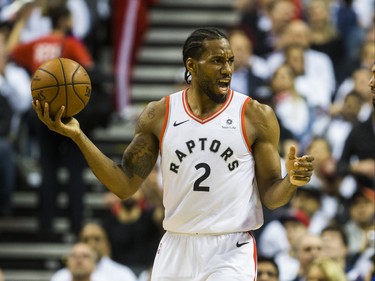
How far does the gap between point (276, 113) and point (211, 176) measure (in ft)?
19.0

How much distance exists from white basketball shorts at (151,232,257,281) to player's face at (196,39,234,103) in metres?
0.89

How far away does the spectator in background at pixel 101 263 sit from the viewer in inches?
474

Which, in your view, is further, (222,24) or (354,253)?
(222,24)

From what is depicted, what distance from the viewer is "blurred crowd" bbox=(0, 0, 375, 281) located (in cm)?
1173

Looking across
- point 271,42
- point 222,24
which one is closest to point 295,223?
point 271,42

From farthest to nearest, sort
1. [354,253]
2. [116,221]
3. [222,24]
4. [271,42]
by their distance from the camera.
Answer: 1. [222,24]
2. [271,42]
3. [116,221]
4. [354,253]

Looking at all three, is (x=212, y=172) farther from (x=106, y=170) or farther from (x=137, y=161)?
(x=106, y=170)

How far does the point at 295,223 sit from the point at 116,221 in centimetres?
198

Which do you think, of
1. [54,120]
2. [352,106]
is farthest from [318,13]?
[54,120]

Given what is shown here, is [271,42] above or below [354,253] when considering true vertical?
above

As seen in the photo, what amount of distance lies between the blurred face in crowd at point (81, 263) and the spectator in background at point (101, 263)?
12.2 inches

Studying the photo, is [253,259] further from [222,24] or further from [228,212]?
[222,24]

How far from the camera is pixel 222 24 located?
17.0 m

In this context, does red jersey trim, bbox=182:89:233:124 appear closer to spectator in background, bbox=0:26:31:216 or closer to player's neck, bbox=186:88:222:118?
player's neck, bbox=186:88:222:118
